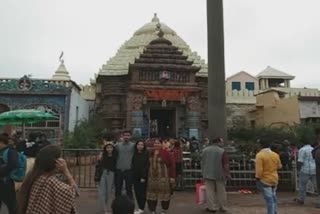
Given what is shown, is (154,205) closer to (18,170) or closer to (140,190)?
(140,190)

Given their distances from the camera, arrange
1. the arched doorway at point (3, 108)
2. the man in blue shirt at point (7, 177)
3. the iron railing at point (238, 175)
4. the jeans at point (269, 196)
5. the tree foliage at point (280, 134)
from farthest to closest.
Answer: the arched doorway at point (3, 108) < the tree foliage at point (280, 134) < the iron railing at point (238, 175) < the jeans at point (269, 196) < the man in blue shirt at point (7, 177)

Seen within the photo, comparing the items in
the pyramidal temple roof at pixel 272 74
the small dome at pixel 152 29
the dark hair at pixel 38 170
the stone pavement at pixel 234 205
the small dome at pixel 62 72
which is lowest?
the stone pavement at pixel 234 205

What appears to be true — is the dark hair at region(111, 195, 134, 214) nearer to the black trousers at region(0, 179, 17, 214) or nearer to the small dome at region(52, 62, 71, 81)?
the black trousers at region(0, 179, 17, 214)

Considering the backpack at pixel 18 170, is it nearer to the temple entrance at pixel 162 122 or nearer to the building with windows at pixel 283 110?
the temple entrance at pixel 162 122

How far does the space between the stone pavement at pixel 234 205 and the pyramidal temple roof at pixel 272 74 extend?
133 ft

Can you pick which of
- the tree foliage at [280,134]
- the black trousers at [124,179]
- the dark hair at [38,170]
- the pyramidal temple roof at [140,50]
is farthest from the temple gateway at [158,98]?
the dark hair at [38,170]

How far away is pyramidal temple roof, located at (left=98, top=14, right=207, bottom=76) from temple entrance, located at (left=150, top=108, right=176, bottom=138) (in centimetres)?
421

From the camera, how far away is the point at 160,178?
895cm

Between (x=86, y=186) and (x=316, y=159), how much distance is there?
681 cm

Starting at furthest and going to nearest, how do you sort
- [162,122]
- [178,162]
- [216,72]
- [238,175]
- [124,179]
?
1. [162,122]
2. [238,175]
3. [178,162]
4. [216,72]
5. [124,179]

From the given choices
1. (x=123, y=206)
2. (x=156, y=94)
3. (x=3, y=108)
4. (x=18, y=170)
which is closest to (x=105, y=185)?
(x=18, y=170)

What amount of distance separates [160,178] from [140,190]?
55cm

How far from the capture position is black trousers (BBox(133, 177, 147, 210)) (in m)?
9.12

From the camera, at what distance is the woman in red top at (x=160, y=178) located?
893 cm
